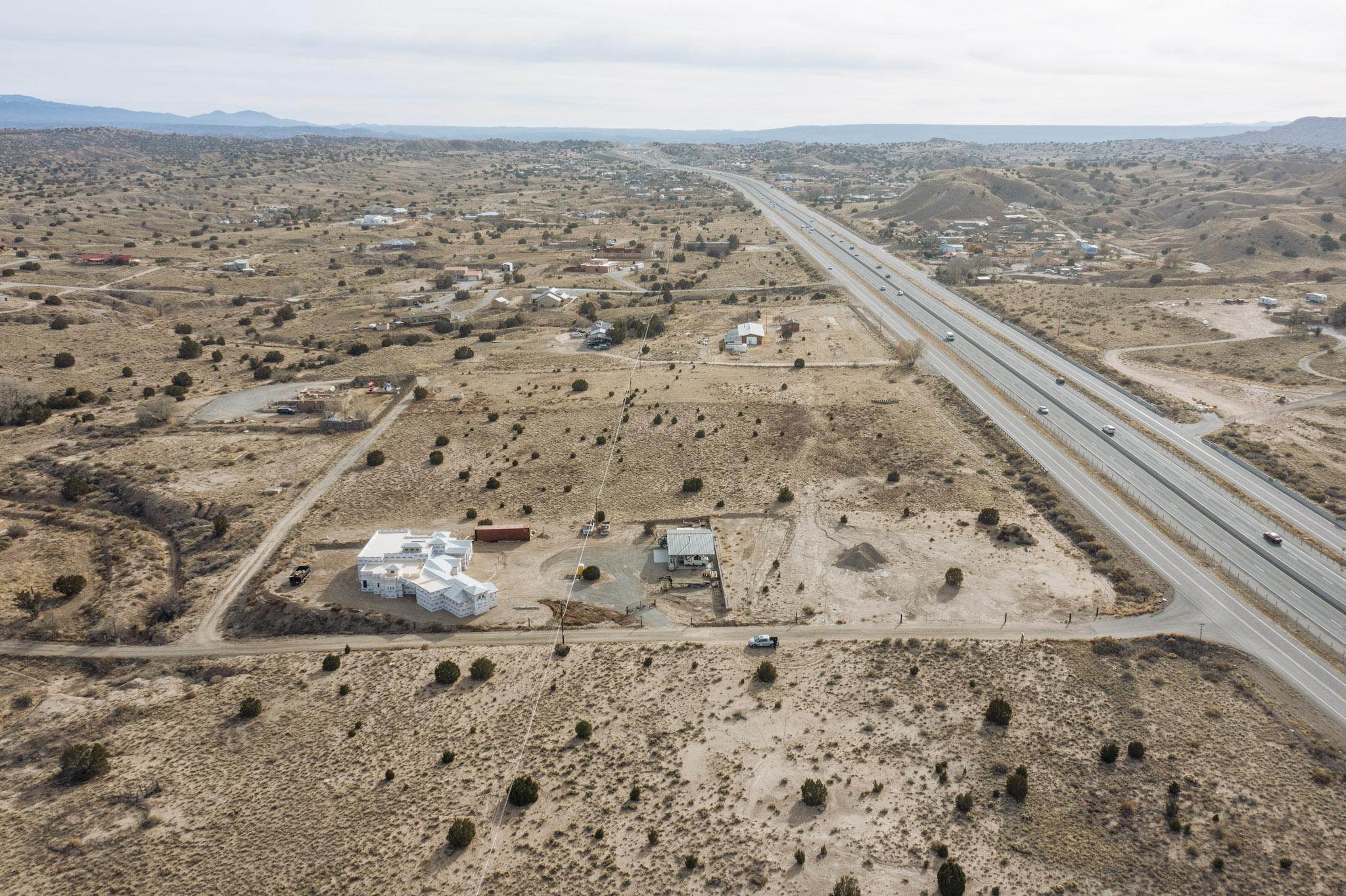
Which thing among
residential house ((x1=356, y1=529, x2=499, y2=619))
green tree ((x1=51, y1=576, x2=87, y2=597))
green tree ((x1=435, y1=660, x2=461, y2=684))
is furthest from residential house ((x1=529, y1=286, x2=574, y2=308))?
green tree ((x1=435, y1=660, x2=461, y2=684))

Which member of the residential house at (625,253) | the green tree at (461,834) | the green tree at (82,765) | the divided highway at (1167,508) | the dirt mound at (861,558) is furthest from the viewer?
the residential house at (625,253)

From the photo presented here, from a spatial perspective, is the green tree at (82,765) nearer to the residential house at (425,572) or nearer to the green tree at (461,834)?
the residential house at (425,572)

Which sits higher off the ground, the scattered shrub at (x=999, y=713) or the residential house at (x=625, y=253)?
the residential house at (x=625, y=253)

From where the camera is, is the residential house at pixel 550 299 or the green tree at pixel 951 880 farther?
the residential house at pixel 550 299

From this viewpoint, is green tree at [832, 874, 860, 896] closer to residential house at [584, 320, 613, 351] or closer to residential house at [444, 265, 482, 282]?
residential house at [584, 320, 613, 351]

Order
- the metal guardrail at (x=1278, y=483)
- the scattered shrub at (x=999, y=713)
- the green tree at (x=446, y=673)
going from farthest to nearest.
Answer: the metal guardrail at (x=1278, y=483) → the green tree at (x=446, y=673) → the scattered shrub at (x=999, y=713)

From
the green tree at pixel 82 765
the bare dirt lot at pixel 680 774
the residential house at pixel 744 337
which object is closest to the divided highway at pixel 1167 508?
the bare dirt lot at pixel 680 774
